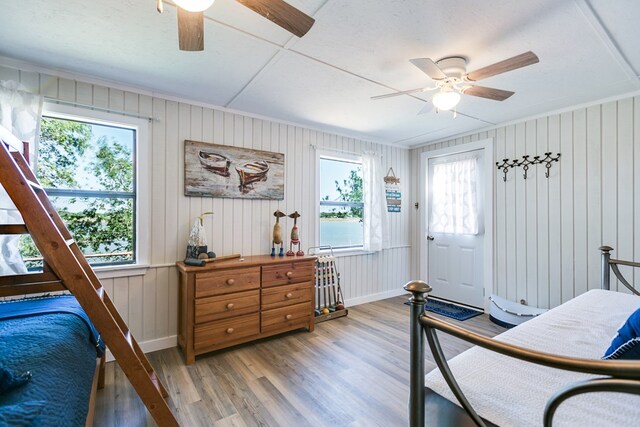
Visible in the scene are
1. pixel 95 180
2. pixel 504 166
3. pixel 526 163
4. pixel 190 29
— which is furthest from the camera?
pixel 504 166

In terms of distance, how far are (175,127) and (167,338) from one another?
2.05m

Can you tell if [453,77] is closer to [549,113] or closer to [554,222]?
[549,113]

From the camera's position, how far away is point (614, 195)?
2795 millimetres

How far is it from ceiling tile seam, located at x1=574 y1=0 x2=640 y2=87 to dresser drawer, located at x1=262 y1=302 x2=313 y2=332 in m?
3.09

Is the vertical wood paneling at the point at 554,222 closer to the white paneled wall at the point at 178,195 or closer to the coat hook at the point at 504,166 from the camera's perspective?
the coat hook at the point at 504,166

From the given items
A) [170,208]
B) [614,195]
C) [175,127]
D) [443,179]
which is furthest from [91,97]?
[614,195]

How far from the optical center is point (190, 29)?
1.36m

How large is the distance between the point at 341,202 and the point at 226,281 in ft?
6.77

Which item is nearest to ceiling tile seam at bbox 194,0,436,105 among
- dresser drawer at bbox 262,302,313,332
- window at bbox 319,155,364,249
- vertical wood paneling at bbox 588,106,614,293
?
window at bbox 319,155,364,249

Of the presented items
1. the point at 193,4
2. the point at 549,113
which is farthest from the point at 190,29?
the point at 549,113

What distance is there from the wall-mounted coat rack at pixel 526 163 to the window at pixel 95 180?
4076mm

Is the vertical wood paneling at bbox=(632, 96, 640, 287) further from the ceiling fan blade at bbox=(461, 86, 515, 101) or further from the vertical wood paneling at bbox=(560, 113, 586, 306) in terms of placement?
the ceiling fan blade at bbox=(461, 86, 515, 101)

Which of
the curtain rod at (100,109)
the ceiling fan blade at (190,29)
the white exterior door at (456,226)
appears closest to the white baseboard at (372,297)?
the white exterior door at (456,226)

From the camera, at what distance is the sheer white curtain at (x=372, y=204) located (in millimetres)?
4125
